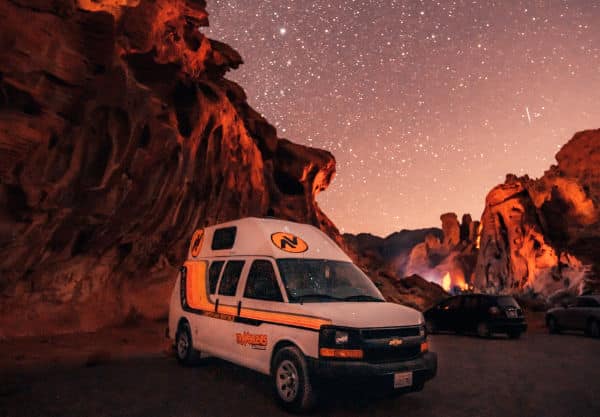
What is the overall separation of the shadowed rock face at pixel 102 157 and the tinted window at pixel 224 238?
507 cm

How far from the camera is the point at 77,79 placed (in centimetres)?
1092

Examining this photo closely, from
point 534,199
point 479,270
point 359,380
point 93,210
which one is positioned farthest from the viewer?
point 479,270

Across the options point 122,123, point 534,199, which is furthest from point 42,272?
point 534,199

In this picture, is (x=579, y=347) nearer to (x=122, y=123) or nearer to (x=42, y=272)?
(x=122, y=123)

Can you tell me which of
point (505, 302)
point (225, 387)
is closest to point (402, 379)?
point (225, 387)

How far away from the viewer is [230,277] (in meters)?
7.28

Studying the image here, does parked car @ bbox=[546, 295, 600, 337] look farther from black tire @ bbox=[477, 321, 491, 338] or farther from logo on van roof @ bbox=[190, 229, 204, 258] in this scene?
logo on van roof @ bbox=[190, 229, 204, 258]

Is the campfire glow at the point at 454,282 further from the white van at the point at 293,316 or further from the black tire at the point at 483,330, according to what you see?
the white van at the point at 293,316

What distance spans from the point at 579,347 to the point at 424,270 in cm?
8677

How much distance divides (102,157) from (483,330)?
13.1m

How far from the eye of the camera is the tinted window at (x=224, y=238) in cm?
770

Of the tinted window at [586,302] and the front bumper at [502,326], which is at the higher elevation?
the tinted window at [586,302]

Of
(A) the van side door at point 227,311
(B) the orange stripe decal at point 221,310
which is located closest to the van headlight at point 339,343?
(B) the orange stripe decal at point 221,310

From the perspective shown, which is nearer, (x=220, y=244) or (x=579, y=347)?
(x=220, y=244)
